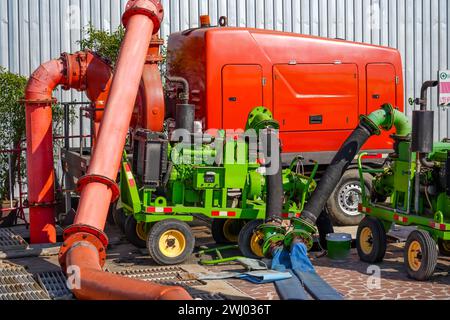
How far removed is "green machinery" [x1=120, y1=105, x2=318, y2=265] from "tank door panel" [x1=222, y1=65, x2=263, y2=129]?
4.23 feet

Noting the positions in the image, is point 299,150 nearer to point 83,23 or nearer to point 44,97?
point 44,97

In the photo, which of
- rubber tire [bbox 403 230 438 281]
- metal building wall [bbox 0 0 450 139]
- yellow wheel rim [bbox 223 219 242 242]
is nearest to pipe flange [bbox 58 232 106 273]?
yellow wheel rim [bbox 223 219 242 242]

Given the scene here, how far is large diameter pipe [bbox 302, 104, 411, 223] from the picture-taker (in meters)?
12.2

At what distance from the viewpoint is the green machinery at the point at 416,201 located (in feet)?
36.0

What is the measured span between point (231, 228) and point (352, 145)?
2.41 meters

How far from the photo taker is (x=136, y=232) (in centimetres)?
1320

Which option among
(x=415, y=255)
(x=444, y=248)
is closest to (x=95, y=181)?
(x=415, y=255)

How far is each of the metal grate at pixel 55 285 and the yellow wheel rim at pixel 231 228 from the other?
2.89m

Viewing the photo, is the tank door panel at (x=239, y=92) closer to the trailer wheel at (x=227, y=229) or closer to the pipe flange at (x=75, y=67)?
the trailer wheel at (x=227, y=229)

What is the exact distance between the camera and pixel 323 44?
49.2 feet

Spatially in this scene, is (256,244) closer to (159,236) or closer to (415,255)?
(159,236)

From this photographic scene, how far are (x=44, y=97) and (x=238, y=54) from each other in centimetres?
328
